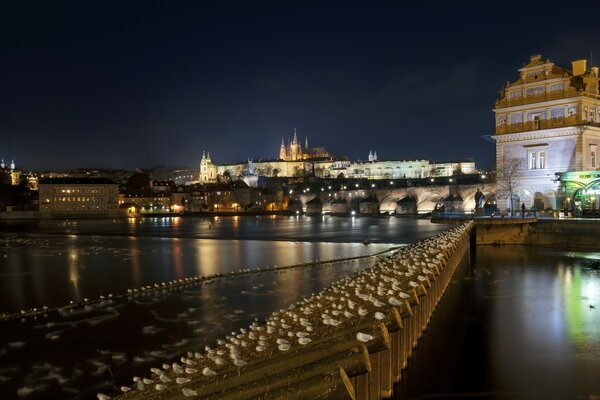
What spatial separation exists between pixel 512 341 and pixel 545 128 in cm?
3350

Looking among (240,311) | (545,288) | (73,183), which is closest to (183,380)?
(240,311)

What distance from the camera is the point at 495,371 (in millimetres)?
10430

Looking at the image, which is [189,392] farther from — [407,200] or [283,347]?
[407,200]

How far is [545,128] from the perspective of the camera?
41.9 m

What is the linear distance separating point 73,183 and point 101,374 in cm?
12374

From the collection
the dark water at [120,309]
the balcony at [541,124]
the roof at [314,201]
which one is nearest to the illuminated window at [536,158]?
the balcony at [541,124]

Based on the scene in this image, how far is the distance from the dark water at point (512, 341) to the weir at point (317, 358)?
0.77 meters

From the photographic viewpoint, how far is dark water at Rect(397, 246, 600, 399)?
9.48 m

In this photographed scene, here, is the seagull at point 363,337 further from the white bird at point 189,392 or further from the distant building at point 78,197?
the distant building at point 78,197

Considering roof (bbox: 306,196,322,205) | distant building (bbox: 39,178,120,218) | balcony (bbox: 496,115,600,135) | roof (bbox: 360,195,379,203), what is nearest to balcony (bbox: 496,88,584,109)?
balcony (bbox: 496,115,600,135)

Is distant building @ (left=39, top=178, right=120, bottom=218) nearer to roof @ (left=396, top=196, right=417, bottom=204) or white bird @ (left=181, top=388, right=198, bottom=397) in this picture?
roof @ (left=396, top=196, right=417, bottom=204)

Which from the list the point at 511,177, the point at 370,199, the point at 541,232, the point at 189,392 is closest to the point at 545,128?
the point at 511,177

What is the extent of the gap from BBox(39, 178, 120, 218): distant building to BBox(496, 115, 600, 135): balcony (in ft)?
303

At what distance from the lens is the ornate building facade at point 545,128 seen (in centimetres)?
4038
